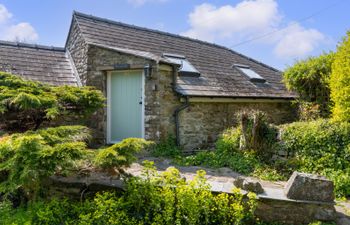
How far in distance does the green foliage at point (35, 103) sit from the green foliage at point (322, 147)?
4696 millimetres

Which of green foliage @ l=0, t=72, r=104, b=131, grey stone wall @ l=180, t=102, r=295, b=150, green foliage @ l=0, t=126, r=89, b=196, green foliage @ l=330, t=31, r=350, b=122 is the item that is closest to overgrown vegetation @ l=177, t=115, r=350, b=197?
green foliage @ l=330, t=31, r=350, b=122

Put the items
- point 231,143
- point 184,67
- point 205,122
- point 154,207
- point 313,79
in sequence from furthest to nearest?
1. point 184,67
2. point 313,79
3. point 205,122
4. point 231,143
5. point 154,207

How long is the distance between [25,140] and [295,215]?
405 centimetres

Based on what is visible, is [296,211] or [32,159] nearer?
[32,159]

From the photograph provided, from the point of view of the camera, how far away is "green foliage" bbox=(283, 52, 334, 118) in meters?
10.3

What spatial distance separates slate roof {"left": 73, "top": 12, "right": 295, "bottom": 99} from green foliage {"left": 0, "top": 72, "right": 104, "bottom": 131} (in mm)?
3396

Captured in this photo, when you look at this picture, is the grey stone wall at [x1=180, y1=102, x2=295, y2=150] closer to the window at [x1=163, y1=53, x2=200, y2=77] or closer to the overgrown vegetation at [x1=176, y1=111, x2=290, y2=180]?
the window at [x1=163, y1=53, x2=200, y2=77]

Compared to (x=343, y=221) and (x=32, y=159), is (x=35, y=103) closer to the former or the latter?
(x=32, y=159)

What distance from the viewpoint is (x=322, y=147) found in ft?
22.6

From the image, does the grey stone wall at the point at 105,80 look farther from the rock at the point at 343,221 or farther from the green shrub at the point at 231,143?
the rock at the point at 343,221

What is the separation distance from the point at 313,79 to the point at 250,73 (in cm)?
354

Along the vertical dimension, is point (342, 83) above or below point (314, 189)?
above

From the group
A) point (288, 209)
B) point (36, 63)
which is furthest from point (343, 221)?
point (36, 63)

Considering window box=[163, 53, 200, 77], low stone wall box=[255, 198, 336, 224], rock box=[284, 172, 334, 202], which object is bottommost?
low stone wall box=[255, 198, 336, 224]
